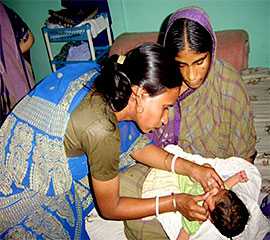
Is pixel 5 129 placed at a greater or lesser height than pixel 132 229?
greater

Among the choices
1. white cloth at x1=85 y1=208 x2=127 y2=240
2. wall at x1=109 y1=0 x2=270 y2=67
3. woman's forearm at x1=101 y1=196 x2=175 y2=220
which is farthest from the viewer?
wall at x1=109 y1=0 x2=270 y2=67

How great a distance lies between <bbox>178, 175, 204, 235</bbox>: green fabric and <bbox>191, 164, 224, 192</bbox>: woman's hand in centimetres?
3

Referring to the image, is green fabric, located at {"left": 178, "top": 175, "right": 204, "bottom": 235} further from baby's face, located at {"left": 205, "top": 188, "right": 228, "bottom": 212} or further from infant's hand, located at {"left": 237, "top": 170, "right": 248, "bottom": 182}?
infant's hand, located at {"left": 237, "top": 170, "right": 248, "bottom": 182}

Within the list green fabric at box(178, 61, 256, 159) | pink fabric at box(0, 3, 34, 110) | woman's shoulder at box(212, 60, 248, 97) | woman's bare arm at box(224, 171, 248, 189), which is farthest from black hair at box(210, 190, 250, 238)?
pink fabric at box(0, 3, 34, 110)

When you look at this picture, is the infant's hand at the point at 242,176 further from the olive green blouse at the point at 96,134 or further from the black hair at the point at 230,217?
the olive green blouse at the point at 96,134

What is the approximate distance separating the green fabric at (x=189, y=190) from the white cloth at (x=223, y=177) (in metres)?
0.02

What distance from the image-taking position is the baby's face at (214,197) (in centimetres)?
141

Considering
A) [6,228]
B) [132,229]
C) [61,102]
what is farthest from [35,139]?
[132,229]

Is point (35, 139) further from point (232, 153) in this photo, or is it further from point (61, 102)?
point (232, 153)

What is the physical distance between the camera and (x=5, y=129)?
1163 mm

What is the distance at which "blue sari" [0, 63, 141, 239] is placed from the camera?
41.9 inches

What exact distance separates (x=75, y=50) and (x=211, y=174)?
6.53 ft

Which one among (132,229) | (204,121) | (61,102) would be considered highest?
(61,102)

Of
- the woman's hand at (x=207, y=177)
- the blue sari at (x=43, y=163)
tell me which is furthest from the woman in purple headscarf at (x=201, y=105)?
the blue sari at (x=43, y=163)
